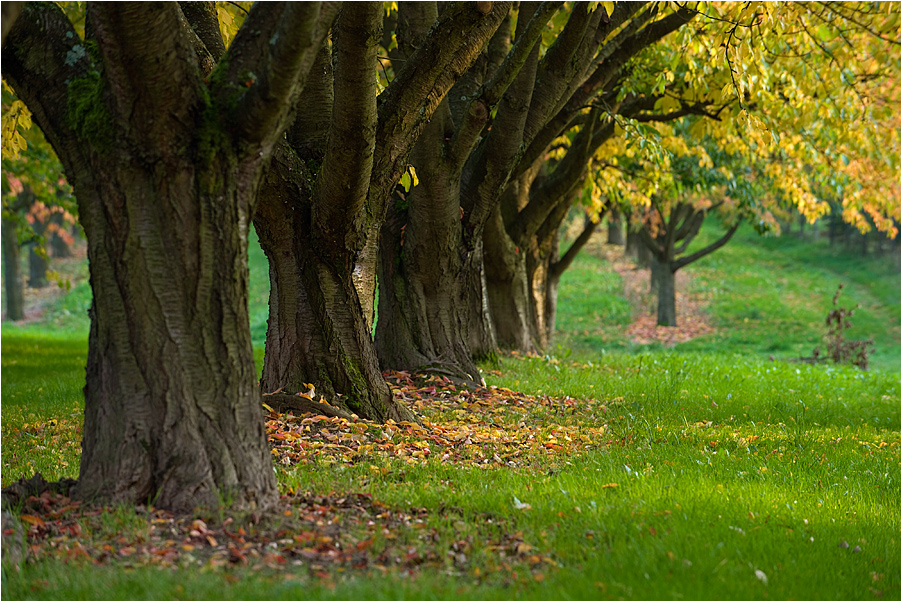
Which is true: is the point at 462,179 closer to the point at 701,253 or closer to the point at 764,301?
the point at 701,253

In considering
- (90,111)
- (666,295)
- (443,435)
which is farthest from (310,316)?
(666,295)

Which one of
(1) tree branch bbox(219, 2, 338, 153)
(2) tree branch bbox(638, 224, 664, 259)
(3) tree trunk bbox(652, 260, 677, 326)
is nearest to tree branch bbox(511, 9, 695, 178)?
(1) tree branch bbox(219, 2, 338, 153)

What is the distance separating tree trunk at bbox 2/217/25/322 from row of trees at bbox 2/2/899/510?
1566 cm

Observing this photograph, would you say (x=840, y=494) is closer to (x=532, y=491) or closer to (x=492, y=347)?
(x=532, y=491)

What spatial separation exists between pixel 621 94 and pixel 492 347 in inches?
161

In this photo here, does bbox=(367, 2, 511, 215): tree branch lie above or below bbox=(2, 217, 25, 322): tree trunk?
above

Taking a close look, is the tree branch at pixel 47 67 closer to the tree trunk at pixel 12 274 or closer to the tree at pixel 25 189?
the tree at pixel 25 189

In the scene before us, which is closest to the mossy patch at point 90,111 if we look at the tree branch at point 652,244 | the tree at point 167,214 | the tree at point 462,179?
the tree at point 167,214

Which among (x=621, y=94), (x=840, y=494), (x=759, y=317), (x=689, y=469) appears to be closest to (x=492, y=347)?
(x=621, y=94)

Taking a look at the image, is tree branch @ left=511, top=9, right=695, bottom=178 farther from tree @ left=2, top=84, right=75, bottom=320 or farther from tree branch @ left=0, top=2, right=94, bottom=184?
tree branch @ left=0, top=2, right=94, bottom=184

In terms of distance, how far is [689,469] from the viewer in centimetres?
505

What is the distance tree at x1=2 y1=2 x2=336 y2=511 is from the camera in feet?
11.5

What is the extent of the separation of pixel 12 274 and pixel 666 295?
1969 cm

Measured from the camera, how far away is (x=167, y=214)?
140 inches
